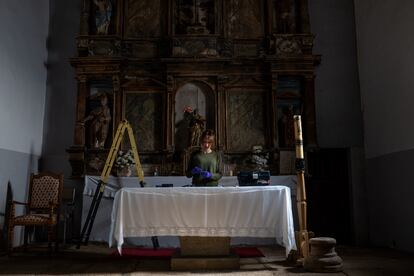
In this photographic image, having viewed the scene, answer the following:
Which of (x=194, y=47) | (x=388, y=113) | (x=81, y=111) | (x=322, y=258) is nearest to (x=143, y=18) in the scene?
(x=194, y=47)

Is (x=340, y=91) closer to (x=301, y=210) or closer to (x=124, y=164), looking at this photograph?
(x=301, y=210)

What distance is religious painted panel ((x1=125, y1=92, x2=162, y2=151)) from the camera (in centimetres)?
721

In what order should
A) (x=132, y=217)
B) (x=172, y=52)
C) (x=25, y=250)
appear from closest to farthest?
(x=132, y=217) < (x=25, y=250) < (x=172, y=52)

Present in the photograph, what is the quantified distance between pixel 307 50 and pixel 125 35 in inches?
130

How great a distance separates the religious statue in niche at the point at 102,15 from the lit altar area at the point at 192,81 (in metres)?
0.02

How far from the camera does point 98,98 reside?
7363mm

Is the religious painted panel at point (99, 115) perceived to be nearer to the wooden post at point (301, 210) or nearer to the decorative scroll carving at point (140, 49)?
the decorative scroll carving at point (140, 49)

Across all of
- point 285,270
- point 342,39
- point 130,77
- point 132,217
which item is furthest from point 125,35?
point 285,270

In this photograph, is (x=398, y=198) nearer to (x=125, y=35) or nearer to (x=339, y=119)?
(x=339, y=119)

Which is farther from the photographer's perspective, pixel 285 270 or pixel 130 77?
pixel 130 77

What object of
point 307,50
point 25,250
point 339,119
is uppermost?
point 307,50

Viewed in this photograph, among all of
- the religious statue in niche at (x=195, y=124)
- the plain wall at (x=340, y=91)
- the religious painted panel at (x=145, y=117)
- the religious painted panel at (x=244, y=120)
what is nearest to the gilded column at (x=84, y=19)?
the religious painted panel at (x=145, y=117)

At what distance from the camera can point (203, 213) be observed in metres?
3.91

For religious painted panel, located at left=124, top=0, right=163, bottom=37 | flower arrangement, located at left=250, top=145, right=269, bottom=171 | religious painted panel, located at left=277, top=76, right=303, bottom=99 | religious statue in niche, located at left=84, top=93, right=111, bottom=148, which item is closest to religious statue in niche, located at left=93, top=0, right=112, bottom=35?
religious painted panel, located at left=124, top=0, right=163, bottom=37
